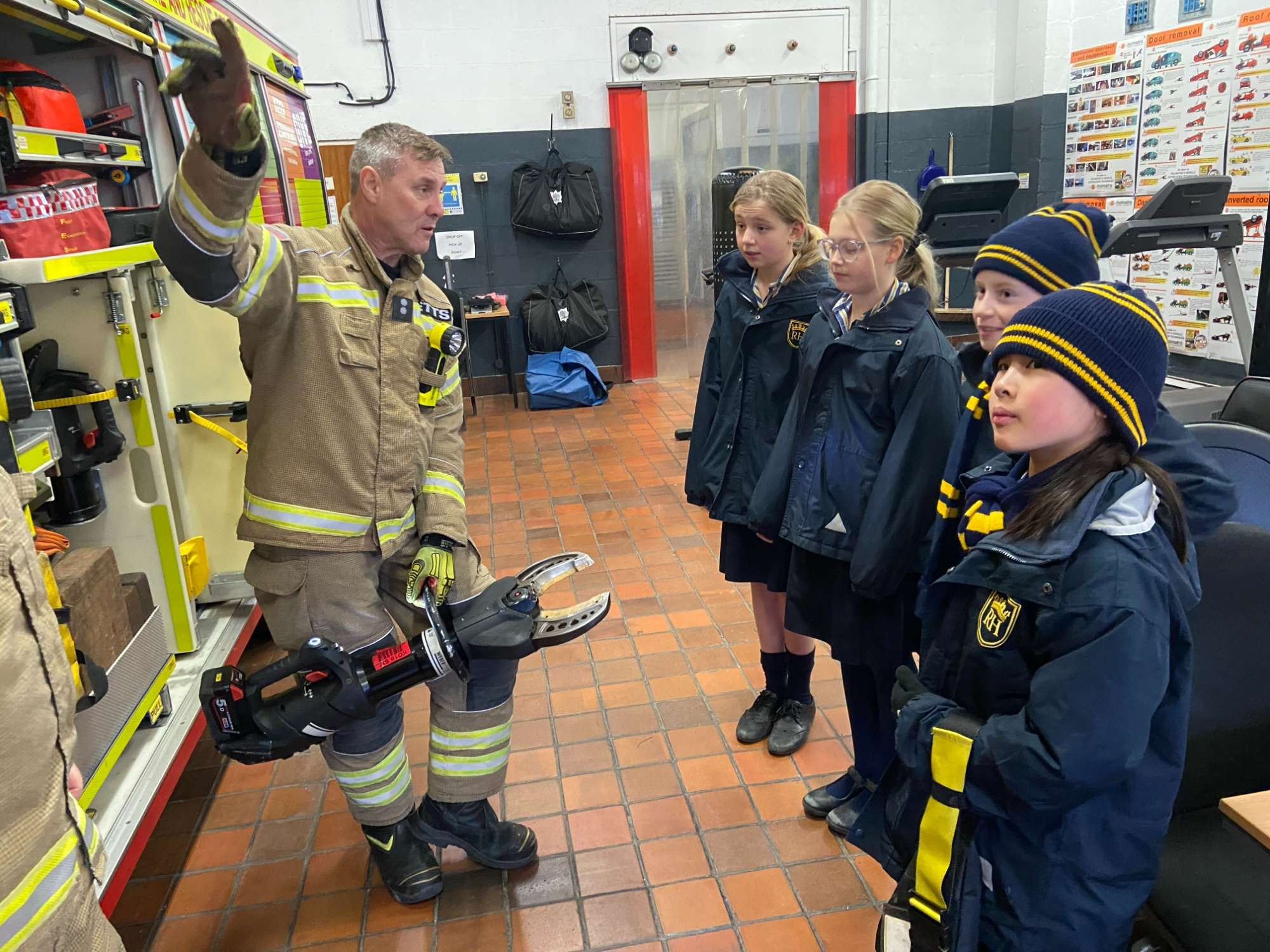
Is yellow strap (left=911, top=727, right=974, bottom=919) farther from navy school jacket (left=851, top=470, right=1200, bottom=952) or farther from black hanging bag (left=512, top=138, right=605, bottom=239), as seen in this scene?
black hanging bag (left=512, top=138, right=605, bottom=239)

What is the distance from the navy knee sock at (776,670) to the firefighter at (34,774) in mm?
1889

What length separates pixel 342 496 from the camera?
1.92 metres

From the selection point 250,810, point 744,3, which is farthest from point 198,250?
point 744,3

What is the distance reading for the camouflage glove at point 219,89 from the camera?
135cm

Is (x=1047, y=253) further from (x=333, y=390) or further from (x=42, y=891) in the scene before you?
(x=42, y=891)

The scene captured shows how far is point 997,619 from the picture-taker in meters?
1.30

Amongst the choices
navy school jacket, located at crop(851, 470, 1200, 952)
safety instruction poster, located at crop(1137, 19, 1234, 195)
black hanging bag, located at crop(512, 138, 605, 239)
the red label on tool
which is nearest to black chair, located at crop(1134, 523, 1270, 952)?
navy school jacket, located at crop(851, 470, 1200, 952)

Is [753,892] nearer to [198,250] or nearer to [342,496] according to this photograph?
[342,496]

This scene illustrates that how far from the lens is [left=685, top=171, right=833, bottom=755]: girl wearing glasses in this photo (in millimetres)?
2324

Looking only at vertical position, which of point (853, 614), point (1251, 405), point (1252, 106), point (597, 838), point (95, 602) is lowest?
point (597, 838)

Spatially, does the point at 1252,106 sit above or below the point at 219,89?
above

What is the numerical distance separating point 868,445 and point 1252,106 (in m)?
4.89

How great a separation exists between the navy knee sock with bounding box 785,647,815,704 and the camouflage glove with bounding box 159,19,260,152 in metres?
1.96

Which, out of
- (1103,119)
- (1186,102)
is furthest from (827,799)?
(1103,119)
